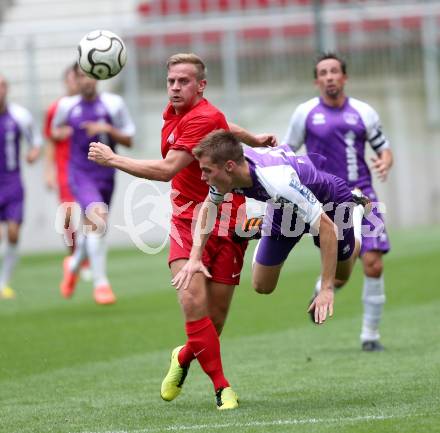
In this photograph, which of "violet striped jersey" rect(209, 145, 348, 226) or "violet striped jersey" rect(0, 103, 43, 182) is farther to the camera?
"violet striped jersey" rect(0, 103, 43, 182)

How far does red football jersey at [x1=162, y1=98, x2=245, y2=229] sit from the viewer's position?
704 centimetres

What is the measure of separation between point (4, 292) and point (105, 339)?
4310 millimetres

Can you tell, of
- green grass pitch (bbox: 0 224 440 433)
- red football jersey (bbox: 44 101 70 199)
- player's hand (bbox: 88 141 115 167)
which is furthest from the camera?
red football jersey (bbox: 44 101 70 199)

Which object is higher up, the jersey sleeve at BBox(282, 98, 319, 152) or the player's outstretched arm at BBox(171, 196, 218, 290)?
the jersey sleeve at BBox(282, 98, 319, 152)

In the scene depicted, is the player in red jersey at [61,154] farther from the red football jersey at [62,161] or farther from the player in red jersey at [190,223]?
the player in red jersey at [190,223]

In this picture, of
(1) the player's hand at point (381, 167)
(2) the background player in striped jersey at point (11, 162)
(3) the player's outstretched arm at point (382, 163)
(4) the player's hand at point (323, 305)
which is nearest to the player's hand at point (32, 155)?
(2) the background player in striped jersey at point (11, 162)

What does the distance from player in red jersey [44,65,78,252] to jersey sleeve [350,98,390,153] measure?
440 centimetres

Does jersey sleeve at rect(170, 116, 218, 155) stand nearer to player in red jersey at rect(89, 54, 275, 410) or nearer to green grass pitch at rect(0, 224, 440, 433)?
player in red jersey at rect(89, 54, 275, 410)

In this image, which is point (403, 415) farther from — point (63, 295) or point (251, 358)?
point (63, 295)

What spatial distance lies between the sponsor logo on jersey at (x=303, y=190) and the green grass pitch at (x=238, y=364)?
119 cm

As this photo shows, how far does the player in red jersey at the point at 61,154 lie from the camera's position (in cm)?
1339

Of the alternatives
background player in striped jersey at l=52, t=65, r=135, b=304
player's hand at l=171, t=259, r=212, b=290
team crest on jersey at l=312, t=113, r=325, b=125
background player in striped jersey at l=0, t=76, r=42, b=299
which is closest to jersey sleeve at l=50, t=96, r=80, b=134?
background player in striped jersey at l=52, t=65, r=135, b=304

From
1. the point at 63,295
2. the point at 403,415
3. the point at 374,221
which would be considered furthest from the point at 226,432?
the point at 63,295

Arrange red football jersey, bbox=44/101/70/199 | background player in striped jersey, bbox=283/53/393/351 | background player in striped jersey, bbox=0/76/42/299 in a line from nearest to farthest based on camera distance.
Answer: background player in striped jersey, bbox=283/53/393/351 < background player in striped jersey, bbox=0/76/42/299 < red football jersey, bbox=44/101/70/199
